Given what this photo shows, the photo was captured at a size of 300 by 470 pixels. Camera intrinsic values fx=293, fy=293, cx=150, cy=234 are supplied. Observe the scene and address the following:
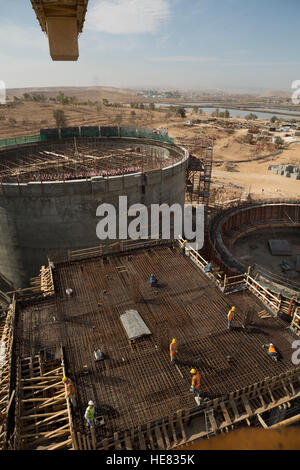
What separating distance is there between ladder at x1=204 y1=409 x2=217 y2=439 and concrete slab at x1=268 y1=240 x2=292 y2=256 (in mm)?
24086

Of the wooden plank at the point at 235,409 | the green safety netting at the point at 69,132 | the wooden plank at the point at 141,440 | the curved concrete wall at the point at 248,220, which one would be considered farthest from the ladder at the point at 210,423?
the green safety netting at the point at 69,132

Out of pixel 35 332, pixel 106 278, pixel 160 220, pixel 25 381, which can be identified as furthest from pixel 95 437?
pixel 160 220

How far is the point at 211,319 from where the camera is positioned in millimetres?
13406

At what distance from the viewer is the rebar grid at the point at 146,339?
33.0ft

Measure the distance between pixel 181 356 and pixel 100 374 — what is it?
3185mm

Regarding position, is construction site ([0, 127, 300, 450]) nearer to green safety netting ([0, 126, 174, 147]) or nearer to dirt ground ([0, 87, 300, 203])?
green safety netting ([0, 126, 174, 147])

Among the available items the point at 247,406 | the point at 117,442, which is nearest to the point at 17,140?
the point at 117,442

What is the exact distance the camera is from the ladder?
30.2 ft

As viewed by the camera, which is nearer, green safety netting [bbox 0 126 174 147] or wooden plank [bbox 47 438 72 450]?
wooden plank [bbox 47 438 72 450]

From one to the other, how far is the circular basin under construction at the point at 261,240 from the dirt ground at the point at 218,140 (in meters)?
8.14

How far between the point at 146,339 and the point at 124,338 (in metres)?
0.93

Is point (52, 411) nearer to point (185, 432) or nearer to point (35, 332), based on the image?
point (35, 332)

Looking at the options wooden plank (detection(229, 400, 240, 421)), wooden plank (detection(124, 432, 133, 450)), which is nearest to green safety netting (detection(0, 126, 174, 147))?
wooden plank (detection(229, 400, 240, 421))

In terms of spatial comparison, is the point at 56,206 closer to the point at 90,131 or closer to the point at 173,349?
the point at 173,349
